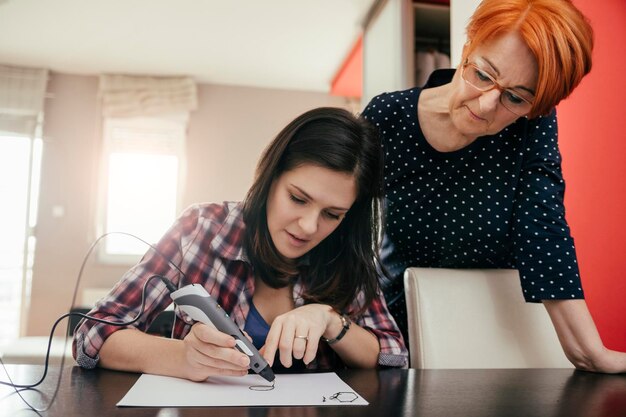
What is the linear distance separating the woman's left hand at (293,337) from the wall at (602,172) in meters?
0.89

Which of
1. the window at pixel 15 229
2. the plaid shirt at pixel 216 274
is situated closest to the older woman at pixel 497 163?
the plaid shirt at pixel 216 274

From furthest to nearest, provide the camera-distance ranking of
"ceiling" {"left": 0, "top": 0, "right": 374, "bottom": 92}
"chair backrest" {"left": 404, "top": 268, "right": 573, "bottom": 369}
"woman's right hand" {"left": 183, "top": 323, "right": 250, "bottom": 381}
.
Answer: "ceiling" {"left": 0, "top": 0, "right": 374, "bottom": 92} < "chair backrest" {"left": 404, "top": 268, "right": 573, "bottom": 369} < "woman's right hand" {"left": 183, "top": 323, "right": 250, "bottom": 381}

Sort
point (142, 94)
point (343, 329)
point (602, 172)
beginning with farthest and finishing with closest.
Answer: point (142, 94), point (602, 172), point (343, 329)

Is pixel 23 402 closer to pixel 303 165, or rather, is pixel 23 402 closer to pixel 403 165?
pixel 303 165

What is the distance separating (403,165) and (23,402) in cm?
90

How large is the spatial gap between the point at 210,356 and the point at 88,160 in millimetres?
4731

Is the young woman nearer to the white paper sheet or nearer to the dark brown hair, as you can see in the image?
the dark brown hair

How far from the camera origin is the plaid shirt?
38.3 inches

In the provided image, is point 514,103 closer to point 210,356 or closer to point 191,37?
point 210,356

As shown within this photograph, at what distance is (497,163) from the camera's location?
1212 mm

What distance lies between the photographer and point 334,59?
4508mm

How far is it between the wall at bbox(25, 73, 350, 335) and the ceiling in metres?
0.18

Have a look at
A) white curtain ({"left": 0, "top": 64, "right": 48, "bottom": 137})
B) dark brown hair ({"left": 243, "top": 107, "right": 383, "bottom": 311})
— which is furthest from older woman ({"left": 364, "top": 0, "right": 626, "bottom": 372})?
white curtain ({"left": 0, "top": 64, "right": 48, "bottom": 137})

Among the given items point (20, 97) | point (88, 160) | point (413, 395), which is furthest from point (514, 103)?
point (20, 97)
